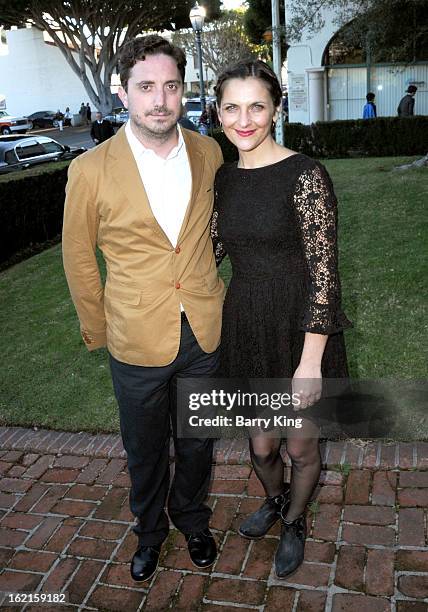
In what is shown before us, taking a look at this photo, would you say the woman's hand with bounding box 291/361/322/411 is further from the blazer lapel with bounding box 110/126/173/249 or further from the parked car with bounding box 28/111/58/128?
the parked car with bounding box 28/111/58/128

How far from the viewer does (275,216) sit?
235 cm

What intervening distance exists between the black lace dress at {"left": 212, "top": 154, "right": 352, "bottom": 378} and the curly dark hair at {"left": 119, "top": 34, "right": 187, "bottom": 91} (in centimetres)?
52

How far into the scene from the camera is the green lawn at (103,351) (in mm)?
4516

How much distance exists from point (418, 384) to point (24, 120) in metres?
46.2

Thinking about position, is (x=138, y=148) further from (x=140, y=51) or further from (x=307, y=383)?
(x=307, y=383)

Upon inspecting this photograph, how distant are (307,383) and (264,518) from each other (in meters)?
0.92

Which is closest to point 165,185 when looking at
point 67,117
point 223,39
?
point 67,117

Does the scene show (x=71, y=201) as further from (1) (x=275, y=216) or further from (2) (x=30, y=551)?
(2) (x=30, y=551)

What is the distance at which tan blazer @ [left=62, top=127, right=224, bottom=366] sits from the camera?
244 centimetres

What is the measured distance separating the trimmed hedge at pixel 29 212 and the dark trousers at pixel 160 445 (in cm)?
738

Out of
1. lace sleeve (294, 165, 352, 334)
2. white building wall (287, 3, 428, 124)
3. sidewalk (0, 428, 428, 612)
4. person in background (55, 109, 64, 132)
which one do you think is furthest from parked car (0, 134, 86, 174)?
person in background (55, 109, 64, 132)

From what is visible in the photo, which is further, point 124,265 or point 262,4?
point 262,4

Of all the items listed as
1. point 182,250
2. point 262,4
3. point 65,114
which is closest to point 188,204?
point 182,250

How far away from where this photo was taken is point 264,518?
2.98m
